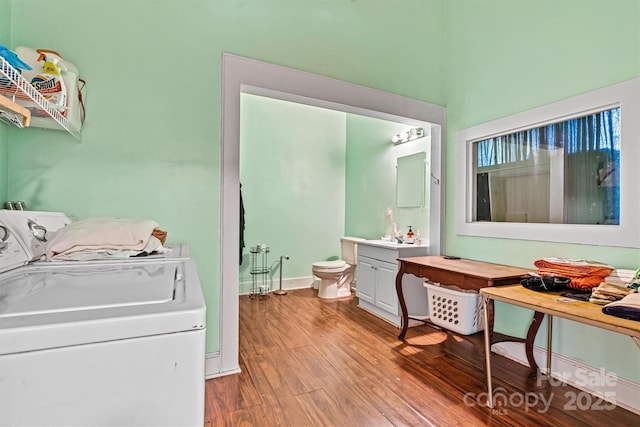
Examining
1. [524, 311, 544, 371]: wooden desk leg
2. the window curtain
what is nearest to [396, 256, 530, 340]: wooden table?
[524, 311, 544, 371]: wooden desk leg

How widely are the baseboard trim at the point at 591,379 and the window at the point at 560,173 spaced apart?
0.81 m

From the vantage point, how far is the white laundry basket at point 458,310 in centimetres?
236

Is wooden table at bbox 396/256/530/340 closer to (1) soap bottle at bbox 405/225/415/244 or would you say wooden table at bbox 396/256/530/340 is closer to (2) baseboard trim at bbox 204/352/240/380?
(1) soap bottle at bbox 405/225/415/244

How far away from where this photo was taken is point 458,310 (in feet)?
7.92

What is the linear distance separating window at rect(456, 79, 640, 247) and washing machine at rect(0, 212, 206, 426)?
7.82ft

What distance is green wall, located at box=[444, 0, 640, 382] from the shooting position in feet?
6.01

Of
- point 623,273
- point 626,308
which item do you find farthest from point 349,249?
point 626,308

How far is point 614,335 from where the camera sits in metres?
1.83

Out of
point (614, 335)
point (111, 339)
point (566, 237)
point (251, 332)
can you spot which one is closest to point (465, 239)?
point (566, 237)

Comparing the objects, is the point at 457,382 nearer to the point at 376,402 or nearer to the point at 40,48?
the point at 376,402

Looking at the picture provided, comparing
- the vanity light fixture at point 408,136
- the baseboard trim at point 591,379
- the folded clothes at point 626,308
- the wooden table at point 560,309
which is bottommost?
the baseboard trim at point 591,379

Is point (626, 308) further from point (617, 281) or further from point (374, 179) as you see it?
point (374, 179)

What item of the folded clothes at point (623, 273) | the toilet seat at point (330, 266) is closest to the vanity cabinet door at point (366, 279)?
the toilet seat at point (330, 266)

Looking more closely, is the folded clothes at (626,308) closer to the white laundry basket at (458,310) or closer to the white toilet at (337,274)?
the white laundry basket at (458,310)
